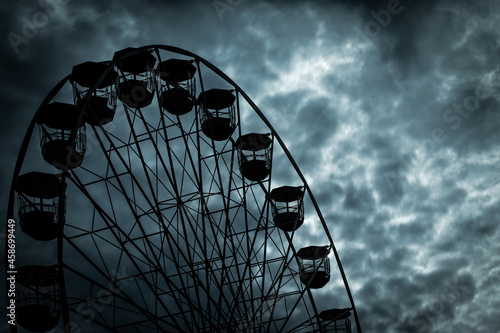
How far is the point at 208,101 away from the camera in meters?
25.2

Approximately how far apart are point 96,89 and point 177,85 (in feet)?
11.8

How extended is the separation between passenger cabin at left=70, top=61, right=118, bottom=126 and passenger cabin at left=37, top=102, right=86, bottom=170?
60 centimetres

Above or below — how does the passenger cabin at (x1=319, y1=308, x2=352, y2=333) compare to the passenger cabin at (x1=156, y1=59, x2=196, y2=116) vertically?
below

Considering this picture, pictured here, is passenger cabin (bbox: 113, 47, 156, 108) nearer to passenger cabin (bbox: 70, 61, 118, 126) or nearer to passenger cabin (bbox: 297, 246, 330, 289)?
passenger cabin (bbox: 70, 61, 118, 126)

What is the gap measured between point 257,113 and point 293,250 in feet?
20.0

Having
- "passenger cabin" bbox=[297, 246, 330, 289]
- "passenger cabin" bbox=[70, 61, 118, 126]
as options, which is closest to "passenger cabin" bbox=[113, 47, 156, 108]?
"passenger cabin" bbox=[70, 61, 118, 126]

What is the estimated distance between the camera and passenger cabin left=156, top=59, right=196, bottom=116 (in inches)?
938

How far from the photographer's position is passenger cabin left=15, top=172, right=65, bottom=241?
20.9m

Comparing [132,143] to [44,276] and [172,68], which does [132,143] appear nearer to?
[172,68]

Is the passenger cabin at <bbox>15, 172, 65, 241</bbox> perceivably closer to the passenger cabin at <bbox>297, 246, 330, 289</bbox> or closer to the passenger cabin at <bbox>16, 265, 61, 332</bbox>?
the passenger cabin at <bbox>16, 265, 61, 332</bbox>

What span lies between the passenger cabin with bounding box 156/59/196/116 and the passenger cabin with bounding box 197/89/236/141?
0.57 m

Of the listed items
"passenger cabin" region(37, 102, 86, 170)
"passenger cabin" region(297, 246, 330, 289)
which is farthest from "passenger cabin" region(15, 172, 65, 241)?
"passenger cabin" region(297, 246, 330, 289)

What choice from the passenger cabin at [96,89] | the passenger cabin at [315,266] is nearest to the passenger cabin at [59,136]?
the passenger cabin at [96,89]

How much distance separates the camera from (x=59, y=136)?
69.1 ft
